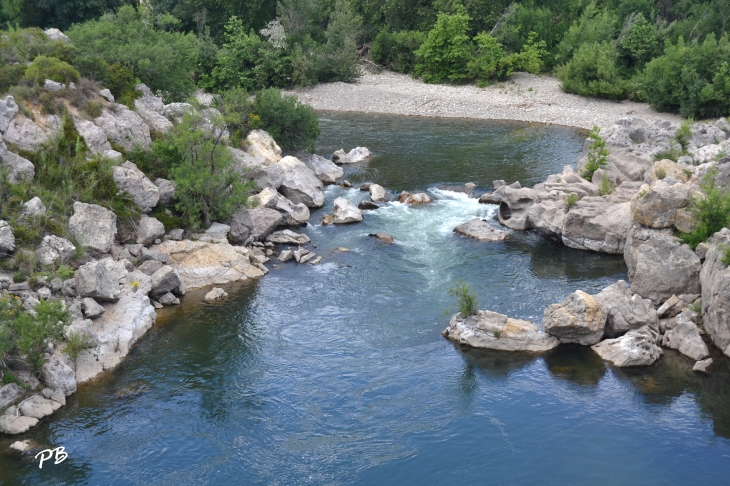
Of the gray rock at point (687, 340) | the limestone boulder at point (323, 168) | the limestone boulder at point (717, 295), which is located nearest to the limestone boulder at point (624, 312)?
the gray rock at point (687, 340)

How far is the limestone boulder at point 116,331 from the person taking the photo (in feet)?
87.8

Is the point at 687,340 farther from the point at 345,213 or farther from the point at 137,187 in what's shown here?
the point at 137,187

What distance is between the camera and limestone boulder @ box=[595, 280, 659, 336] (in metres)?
28.5

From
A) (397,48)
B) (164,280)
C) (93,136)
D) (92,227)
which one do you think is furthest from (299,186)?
(397,48)

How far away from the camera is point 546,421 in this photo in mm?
23906

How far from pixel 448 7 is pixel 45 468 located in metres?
73.1

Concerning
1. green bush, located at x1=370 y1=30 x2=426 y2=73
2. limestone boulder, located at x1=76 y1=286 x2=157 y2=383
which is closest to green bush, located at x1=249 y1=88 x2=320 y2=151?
limestone boulder, located at x1=76 y1=286 x2=157 y2=383

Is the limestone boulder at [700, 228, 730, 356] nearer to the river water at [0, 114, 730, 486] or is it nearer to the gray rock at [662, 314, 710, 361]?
the gray rock at [662, 314, 710, 361]

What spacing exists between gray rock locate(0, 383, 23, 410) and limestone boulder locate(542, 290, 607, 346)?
61.7 feet

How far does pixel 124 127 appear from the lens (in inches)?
1599

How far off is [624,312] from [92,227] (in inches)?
893

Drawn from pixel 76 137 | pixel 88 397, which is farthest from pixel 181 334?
pixel 76 137

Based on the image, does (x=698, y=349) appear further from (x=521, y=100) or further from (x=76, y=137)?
(x=521, y=100)

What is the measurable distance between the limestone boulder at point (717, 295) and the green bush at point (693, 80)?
1405 inches
